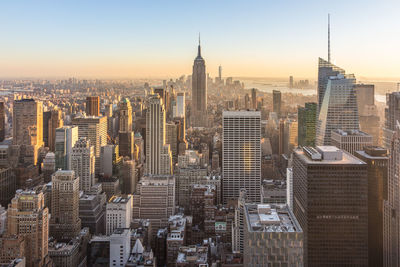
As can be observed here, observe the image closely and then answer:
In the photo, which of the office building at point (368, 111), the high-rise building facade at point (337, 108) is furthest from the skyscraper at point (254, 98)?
the office building at point (368, 111)

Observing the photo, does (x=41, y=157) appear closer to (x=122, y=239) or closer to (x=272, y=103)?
(x=122, y=239)

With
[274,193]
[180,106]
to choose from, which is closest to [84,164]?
[274,193]

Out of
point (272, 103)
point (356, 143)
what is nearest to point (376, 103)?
point (356, 143)

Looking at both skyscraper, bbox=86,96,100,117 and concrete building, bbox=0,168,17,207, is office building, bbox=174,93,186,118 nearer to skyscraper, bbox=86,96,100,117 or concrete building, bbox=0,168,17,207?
skyscraper, bbox=86,96,100,117

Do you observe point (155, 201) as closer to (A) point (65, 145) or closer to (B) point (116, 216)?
(B) point (116, 216)

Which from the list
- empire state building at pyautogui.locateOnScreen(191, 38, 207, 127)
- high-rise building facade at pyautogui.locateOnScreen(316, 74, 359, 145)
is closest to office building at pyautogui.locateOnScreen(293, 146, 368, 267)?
high-rise building facade at pyautogui.locateOnScreen(316, 74, 359, 145)

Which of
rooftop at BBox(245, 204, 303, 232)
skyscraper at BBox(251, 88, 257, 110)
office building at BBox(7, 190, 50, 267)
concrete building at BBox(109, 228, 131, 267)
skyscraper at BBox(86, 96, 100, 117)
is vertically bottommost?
concrete building at BBox(109, 228, 131, 267)
